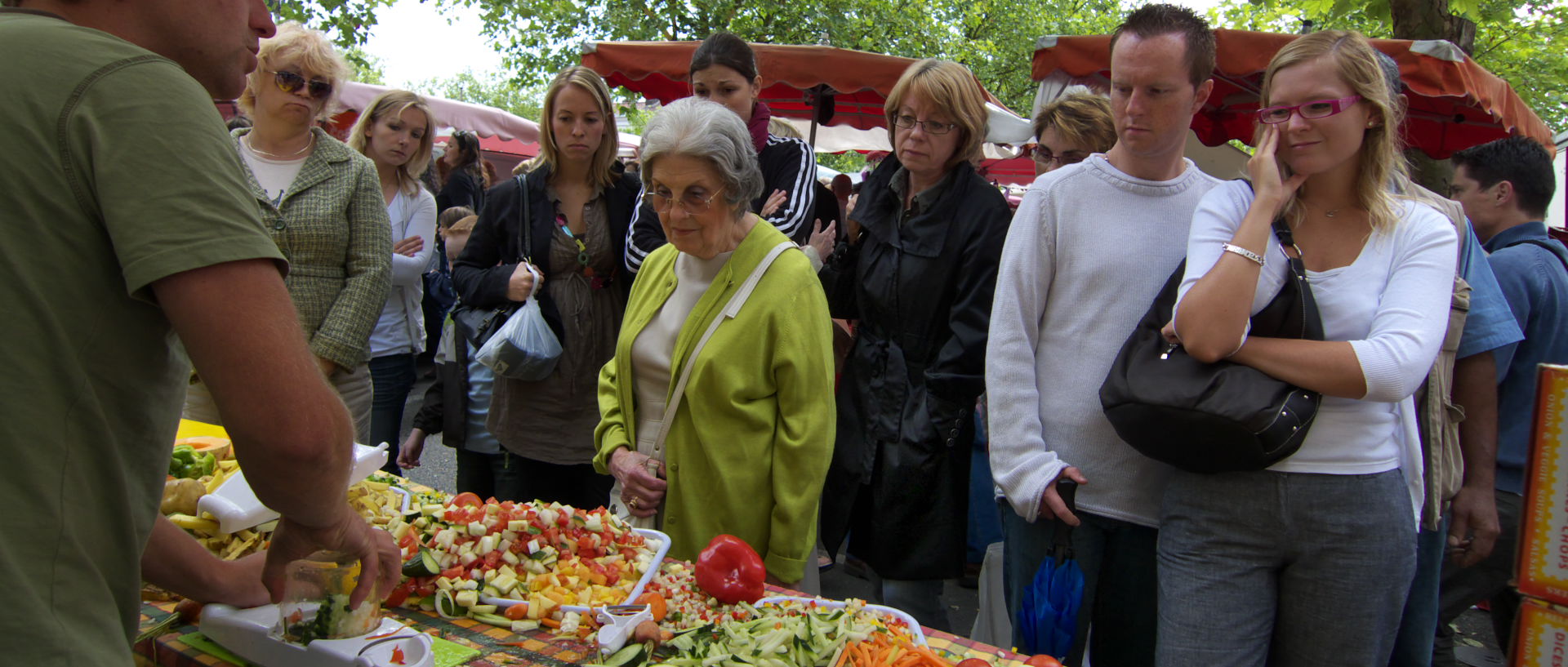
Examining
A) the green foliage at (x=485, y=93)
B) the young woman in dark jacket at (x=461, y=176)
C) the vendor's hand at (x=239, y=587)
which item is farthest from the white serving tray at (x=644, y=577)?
the green foliage at (x=485, y=93)

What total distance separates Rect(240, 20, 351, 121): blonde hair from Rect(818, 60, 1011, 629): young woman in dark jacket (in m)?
1.87

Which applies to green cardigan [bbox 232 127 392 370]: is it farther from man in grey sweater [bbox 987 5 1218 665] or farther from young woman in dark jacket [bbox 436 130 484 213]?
young woman in dark jacket [bbox 436 130 484 213]

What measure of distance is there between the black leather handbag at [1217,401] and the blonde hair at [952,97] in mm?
1059

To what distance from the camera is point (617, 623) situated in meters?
1.84

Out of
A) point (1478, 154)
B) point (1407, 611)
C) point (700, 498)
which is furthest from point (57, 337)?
point (1478, 154)

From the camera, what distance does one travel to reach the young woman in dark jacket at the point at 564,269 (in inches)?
134

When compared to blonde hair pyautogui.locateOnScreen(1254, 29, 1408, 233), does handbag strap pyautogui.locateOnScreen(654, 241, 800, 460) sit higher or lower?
lower

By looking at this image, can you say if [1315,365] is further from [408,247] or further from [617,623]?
[408,247]

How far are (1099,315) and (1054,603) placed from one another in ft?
2.26

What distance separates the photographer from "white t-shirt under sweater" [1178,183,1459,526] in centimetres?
194

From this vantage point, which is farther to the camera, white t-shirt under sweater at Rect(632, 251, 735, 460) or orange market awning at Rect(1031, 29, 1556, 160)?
orange market awning at Rect(1031, 29, 1556, 160)

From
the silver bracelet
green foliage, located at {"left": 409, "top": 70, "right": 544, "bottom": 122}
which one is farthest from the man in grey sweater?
green foliage, located at {"left": 409, "top": 70, "right": 544, "bottom": 122}

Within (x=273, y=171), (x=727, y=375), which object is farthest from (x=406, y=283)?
(x=727, y=375)

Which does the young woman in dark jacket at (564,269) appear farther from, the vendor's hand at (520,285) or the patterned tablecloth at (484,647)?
the patterned tablecloth at (484,647)
